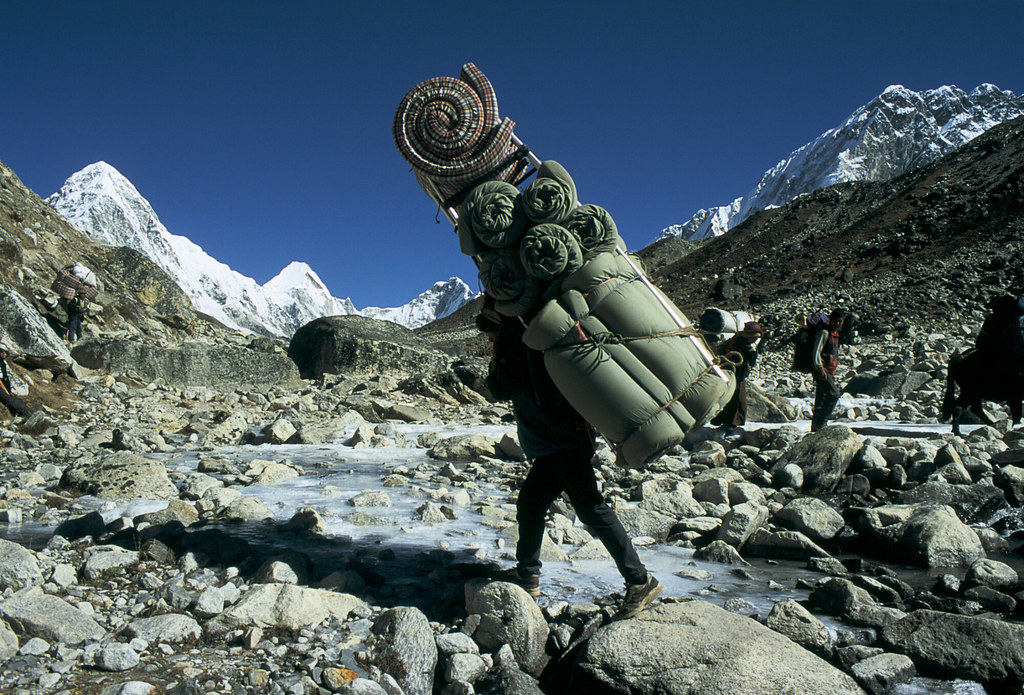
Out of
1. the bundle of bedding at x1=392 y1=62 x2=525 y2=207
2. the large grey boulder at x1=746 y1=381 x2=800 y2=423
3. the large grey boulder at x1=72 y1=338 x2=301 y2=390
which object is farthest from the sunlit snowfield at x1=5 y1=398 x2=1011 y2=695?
the large grey boulder at x1=72 y1=338 x2=301 y2=390

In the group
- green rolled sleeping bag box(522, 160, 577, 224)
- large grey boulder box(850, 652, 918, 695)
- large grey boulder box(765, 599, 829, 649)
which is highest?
green rolled sleeping bag box(522, 160, 577, 224)

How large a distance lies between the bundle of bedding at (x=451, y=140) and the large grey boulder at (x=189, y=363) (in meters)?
9.44

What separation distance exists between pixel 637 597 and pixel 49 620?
2.36 metres

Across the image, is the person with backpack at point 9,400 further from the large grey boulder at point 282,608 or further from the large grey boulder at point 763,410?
the large grey boulder at point 763,410

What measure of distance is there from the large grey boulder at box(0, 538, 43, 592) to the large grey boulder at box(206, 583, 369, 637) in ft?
2.98

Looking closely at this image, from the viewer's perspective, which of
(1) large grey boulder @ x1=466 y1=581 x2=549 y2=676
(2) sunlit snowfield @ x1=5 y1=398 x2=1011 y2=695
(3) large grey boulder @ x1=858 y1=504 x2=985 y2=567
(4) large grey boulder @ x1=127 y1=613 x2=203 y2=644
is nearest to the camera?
(4) large grey boulder @ x1=127 y1=613 x2=203 y2=644

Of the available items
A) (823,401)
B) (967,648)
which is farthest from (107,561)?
(823,401)

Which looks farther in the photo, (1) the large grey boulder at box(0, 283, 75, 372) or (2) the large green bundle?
(1) the large grey boulder at box(0, 283, 75, 372)

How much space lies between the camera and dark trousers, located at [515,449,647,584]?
9.93 feet

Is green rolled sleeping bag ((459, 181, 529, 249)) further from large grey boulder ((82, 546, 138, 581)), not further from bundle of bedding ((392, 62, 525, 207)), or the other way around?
large grey boulder ((82, 546, 138, 581))

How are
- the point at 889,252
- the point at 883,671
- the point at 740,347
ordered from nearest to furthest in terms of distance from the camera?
the point at 883,671
the point at 740,347
the point at 889,252

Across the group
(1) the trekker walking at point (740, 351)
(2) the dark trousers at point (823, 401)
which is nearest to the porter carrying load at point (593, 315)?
(1) the trekker walking at point (740, 351)

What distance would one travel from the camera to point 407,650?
259 cm

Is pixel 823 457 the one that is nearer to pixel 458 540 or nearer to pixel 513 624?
pixel 458 540
